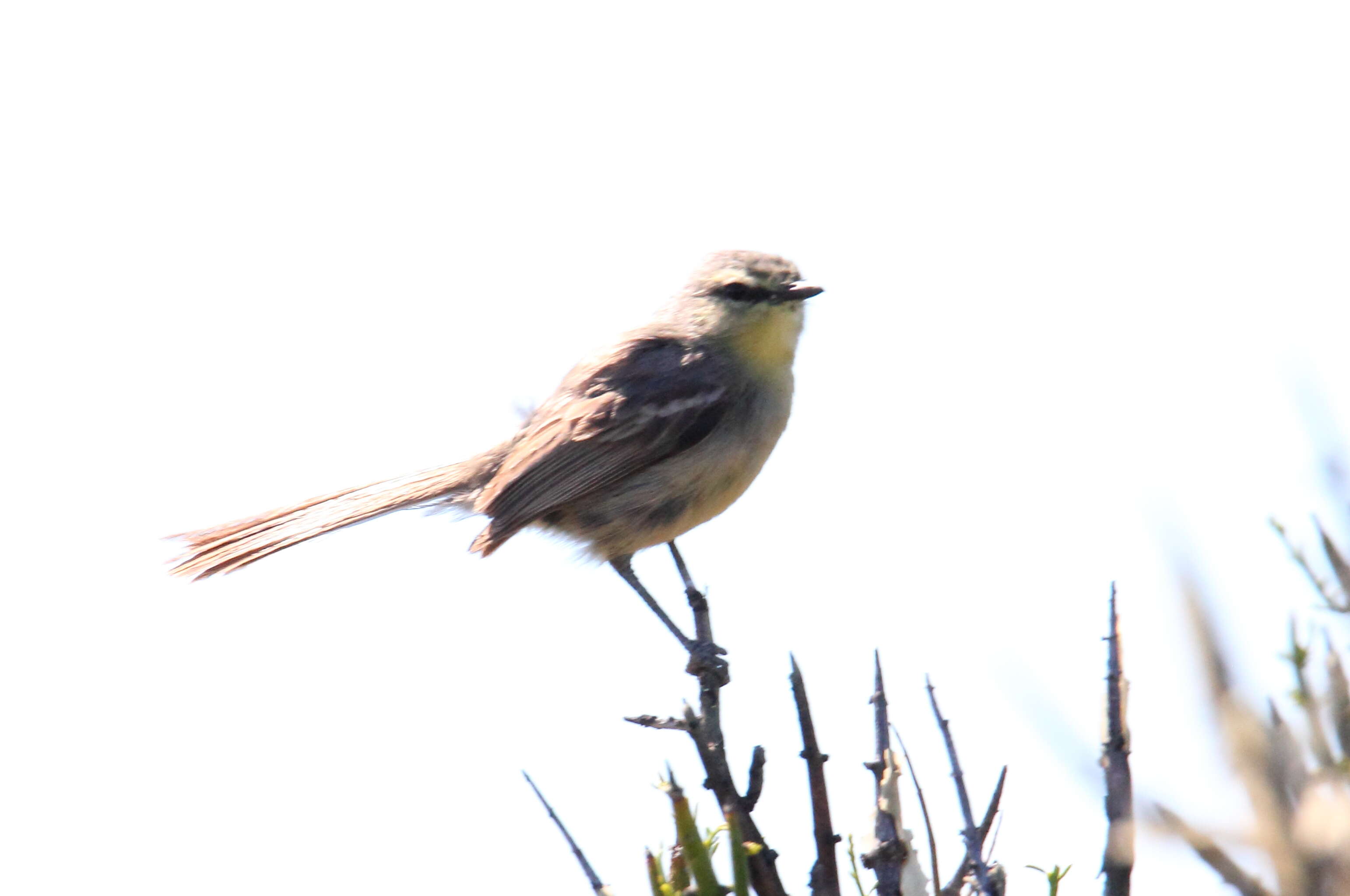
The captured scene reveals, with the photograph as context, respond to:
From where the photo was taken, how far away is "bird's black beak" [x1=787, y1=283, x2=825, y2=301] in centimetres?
624

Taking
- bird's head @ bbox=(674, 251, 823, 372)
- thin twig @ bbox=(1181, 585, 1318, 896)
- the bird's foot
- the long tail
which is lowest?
the bird's foot

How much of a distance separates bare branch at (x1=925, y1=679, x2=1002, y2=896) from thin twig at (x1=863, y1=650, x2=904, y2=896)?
17 cm

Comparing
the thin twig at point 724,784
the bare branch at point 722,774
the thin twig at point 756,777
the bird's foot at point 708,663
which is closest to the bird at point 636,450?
the bird's foot at point 708,663

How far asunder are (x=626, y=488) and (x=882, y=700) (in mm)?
3173

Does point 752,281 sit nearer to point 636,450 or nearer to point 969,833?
point 636,450

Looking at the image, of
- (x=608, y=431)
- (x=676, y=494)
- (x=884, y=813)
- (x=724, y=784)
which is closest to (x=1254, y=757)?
(x=884, y=813)

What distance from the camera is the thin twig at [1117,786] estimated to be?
212 centimetres

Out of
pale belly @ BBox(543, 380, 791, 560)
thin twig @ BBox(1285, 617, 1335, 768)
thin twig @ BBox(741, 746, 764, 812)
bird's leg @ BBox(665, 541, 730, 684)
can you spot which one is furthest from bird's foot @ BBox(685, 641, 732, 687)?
thin twig @ BBox(1285, 617, 1335, 768)

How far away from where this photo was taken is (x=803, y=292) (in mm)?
6242

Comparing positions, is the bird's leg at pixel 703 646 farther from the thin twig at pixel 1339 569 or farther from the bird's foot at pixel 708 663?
the thin twig at pixel 1339 569

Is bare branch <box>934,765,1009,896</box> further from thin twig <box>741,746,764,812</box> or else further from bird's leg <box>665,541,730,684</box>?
bird's leg <box>665,541,730,684</box>

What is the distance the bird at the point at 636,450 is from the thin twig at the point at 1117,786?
3.05 meters

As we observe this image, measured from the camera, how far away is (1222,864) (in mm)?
1983

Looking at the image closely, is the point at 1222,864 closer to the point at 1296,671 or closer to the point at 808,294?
the point at 1296,671
